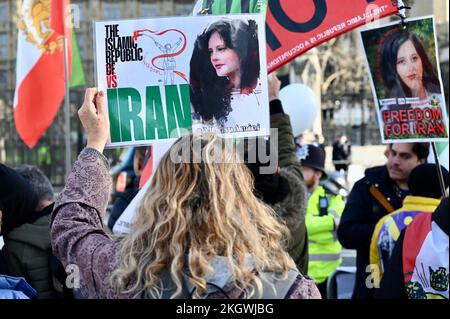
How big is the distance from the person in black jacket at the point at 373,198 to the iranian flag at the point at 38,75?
102 inches

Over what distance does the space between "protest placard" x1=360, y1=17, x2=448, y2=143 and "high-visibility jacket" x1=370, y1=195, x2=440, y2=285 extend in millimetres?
371

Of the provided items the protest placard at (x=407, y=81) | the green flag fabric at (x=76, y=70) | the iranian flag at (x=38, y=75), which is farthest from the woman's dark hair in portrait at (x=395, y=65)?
the green flag fabric at (x=76, y=70)

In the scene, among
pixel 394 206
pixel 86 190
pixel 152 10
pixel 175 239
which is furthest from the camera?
pixel 152 10

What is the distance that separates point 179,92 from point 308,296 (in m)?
1.33

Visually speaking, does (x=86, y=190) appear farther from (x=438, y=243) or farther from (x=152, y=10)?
(x=152, y=10)

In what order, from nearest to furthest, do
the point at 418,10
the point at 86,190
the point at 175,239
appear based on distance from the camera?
1. the point at 175,239
2. the point at 86,190
3. the point at 418,10

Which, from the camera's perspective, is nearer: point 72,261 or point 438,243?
point 72,261

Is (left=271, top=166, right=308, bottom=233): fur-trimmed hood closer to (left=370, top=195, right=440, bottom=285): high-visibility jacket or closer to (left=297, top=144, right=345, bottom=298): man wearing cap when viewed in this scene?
(left=370, top=195, right=440, bottom=285): high-visibility jacket

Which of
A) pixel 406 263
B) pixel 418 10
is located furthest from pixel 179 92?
pixel 418 10

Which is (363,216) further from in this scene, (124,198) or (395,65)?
(124,198)

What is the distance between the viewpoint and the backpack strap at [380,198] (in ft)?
14.4

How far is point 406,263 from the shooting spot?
3.01 meters

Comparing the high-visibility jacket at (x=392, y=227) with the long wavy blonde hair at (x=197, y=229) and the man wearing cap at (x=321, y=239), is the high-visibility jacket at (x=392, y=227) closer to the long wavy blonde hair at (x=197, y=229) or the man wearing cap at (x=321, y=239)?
the man wearing cap at (x=321, y=239)

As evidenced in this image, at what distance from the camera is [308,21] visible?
3824mm
